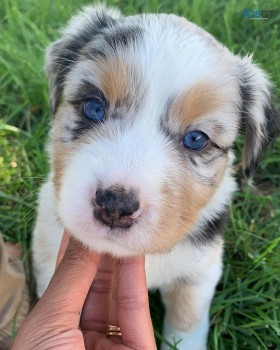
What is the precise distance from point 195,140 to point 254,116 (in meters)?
0.52

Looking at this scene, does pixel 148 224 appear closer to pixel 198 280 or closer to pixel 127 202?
pixel 127 202

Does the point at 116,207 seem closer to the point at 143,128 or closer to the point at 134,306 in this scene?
the point at 143,128

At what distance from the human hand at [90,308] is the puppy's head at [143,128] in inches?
11.8

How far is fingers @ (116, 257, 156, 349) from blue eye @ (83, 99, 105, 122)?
0.73 m

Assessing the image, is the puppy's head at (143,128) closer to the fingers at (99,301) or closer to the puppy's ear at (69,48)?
the puppy's ear at (69,48)

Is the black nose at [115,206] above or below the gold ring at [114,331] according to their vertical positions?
above

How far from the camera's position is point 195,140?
241 centimetres

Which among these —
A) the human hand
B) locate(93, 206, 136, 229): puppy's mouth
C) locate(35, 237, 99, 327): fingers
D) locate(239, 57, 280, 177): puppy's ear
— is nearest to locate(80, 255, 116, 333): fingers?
the human hand

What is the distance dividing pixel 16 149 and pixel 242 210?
1876mm

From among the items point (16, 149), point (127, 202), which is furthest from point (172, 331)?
point (16, 149)

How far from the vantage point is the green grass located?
3.46 metres

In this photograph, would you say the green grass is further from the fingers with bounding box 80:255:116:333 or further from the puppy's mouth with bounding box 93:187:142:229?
the puppy's mouth with bounding box 93:187:142:229

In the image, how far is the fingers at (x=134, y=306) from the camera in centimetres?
257

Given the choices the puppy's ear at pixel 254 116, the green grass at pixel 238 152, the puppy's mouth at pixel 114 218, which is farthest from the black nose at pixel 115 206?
the green grass at pixel 238 152
